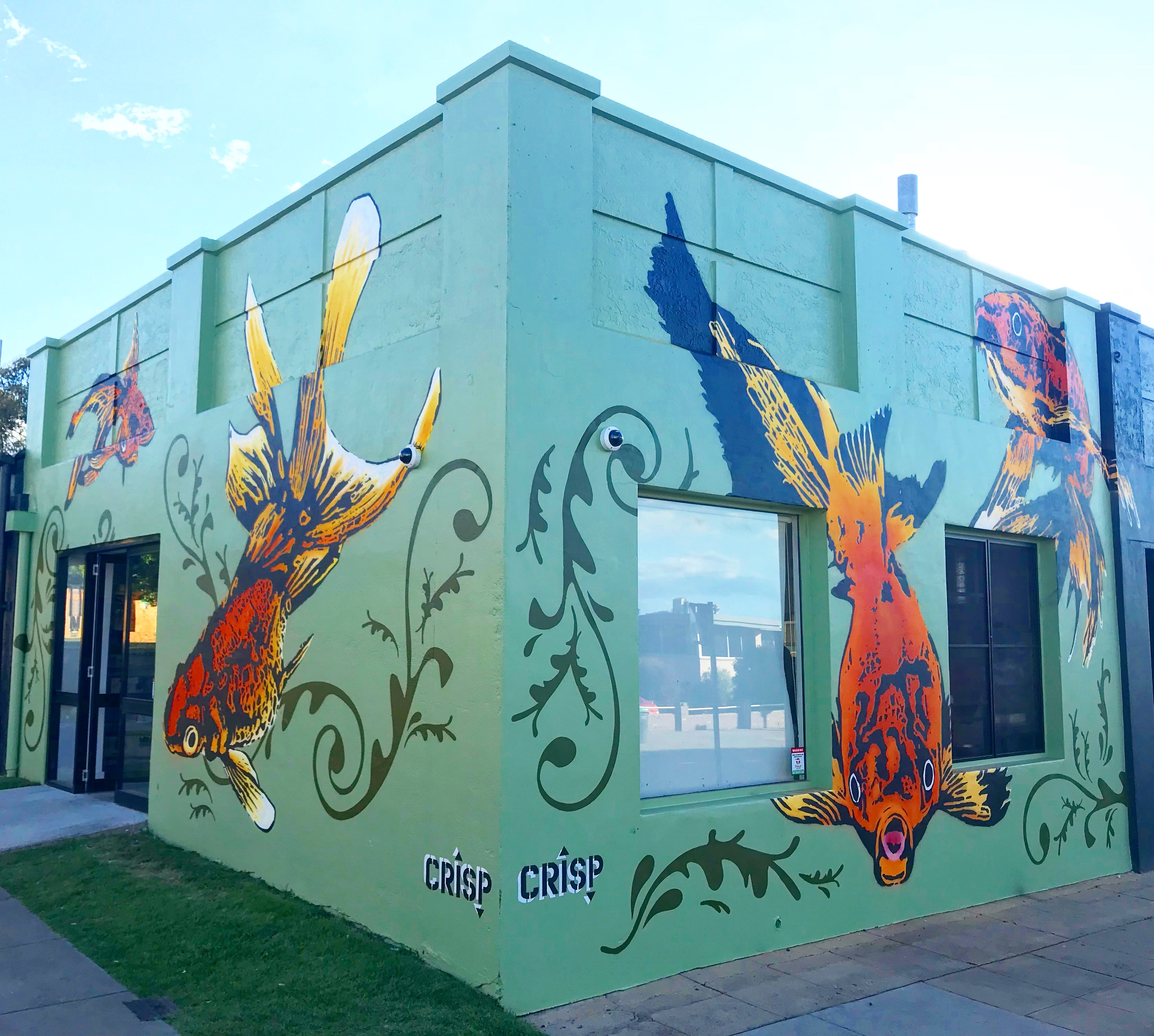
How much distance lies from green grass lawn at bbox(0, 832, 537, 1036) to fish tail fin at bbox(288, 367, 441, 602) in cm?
207

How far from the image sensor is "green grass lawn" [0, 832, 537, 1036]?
493 centimetres

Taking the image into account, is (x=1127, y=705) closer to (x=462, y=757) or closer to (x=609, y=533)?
(x=609, y=533)

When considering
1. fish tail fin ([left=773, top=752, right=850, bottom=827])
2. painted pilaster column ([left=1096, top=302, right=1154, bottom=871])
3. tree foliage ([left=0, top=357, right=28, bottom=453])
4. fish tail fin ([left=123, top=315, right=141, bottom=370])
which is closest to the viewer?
fish tail fin ([left=773, top=752, right=850, bottom=827])

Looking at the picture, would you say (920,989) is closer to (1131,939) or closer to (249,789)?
(1131,939)

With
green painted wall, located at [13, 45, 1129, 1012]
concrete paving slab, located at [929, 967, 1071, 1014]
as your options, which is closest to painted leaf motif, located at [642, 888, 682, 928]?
green painted wall, located at [13, 45, 1129, 1012]

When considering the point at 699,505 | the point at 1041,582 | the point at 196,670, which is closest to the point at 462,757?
the point at 699,505

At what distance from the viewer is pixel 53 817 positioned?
9047 mm

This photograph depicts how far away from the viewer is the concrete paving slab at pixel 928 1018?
5.21m

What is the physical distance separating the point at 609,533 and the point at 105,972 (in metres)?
3.69

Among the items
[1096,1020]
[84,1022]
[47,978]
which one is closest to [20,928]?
[47,978]

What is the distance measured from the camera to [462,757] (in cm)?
543

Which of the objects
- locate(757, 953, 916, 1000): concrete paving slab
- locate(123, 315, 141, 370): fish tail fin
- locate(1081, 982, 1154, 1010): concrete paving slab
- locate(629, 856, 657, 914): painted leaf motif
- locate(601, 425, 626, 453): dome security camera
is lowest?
locate(1081, 982, 1154, 1010): concrete paving slab

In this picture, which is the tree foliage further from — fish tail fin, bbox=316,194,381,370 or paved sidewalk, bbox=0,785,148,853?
fish tail fin, bbox=316,194,381,370

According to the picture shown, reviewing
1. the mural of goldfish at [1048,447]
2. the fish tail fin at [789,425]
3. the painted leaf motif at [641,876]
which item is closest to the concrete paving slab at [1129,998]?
the painted leaf motif at [641,876]
